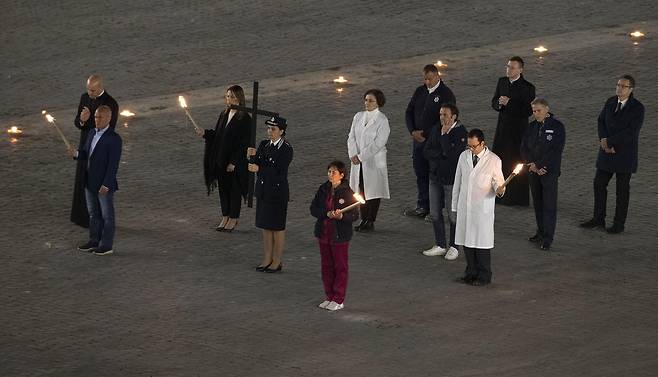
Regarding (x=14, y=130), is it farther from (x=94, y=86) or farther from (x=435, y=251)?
(x=435, y=251)

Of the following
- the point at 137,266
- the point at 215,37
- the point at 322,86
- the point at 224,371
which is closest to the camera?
the point at 224,371

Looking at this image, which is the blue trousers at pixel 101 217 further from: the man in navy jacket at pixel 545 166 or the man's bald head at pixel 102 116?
the man in navy jacket at pixel 545 166

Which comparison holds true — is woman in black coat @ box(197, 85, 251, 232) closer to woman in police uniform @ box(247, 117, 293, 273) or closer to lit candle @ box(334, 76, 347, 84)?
woman in police uniform @ box(247, 117, 293, 273)

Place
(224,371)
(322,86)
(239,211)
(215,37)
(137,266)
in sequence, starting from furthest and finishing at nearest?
1. (215,37)
2. (322,86)
3. (239,211)
4. (137,266)
5. (224,371)

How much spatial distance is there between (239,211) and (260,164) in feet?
5.56

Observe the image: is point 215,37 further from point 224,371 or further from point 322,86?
point 224,371

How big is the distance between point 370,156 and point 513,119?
6.76 ft

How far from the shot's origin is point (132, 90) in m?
25.0

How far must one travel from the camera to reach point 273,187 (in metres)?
16.5

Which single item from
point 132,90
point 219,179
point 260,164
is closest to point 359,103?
point 132,90

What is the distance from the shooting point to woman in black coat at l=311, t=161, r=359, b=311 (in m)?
15.5

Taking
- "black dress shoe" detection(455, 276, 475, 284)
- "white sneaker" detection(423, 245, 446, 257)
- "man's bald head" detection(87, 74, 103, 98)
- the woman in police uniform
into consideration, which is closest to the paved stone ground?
"white sneaker" detection(423, 245, 446, 257)

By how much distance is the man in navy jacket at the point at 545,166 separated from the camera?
17650 mm

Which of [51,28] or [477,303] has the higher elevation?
[51,28]
